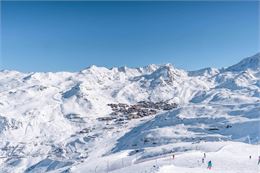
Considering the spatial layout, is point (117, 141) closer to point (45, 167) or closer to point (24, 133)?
point (45, 167)

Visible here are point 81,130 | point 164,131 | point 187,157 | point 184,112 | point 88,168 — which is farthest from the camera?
point 81,130

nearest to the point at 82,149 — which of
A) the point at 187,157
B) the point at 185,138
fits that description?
the point at 185,138

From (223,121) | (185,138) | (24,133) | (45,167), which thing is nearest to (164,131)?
(185,138)

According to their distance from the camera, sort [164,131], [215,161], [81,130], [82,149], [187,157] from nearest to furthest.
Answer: [215,161], [187,157], [164,131], [82,149], [81,130]

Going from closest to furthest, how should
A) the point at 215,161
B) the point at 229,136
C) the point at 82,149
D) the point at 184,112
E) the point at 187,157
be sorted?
1. the point at 215,161
2. the point at 187,157
3. the point at 229,136
4. the point at 82,149
5. the point at 184,112

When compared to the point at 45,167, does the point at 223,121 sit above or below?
above

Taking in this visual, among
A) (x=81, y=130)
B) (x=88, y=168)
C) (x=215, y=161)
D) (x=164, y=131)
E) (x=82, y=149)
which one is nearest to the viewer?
(x=215, y=161)

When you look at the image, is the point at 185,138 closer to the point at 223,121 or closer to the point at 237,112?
the point at 223,121

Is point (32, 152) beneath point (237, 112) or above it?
beneath

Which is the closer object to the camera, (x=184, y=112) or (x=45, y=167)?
(x=45, y=167)
